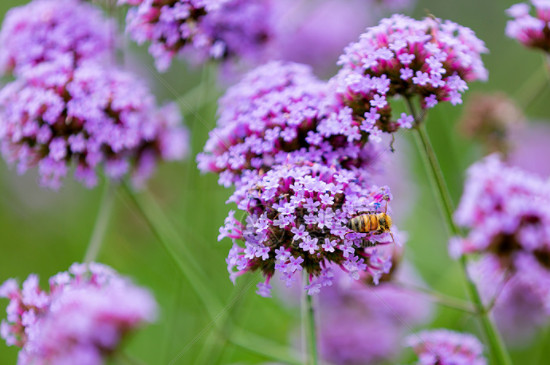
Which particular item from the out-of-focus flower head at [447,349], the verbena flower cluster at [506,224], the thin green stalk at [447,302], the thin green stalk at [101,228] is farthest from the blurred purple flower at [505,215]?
the thin green stalk at [101,228]

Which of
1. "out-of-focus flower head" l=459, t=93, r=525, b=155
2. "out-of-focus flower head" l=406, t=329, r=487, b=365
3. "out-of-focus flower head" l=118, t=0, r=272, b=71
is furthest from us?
"out-of-focus flower head" l=459, t=93, r=525, b=155

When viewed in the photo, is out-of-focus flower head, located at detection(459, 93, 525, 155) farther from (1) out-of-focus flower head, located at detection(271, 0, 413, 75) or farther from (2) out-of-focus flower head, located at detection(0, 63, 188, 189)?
(2) out-of-focus flower head, located at detection(0, 63, 188, 189)

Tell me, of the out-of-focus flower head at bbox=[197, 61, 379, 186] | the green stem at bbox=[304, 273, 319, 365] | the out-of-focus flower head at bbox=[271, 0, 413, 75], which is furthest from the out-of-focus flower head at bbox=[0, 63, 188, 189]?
the out-of-focus flower head at bbox=[271, 0, 413, 75]

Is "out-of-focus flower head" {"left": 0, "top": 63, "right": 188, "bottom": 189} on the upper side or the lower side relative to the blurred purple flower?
upper

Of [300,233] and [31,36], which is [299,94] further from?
[31,36]

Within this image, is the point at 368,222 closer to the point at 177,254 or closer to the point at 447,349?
the point at 447,349

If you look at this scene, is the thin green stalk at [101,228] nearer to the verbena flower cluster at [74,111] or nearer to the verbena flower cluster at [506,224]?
the verbena flower cluster at [74,111]

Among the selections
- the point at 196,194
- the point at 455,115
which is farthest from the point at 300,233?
the point at 455,115

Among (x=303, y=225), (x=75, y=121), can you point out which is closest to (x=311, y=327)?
(x=303, y=225)
